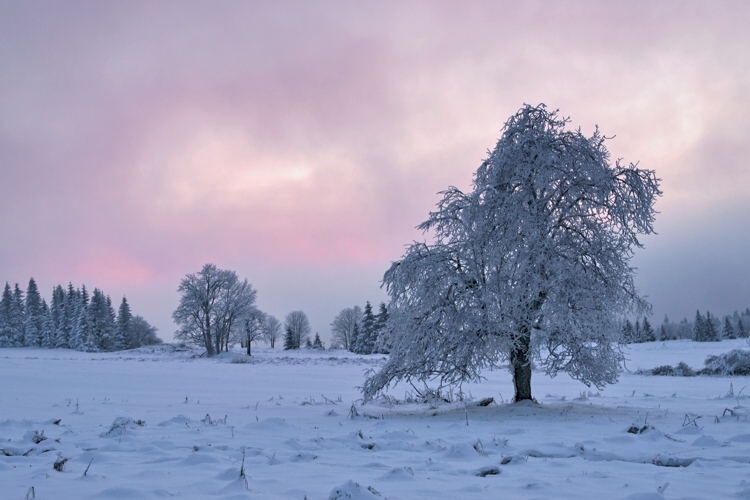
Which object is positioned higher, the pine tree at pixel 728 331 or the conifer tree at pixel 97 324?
the conifer tree at pixel 97 324

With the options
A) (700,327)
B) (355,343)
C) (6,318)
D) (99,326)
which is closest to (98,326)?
(99,326)

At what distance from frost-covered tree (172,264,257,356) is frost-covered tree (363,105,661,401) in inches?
1727

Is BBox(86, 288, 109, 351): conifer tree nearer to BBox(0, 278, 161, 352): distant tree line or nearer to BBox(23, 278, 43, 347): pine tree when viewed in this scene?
BBox(0, 278, 161, 352): distant tree line

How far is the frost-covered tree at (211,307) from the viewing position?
165 ft

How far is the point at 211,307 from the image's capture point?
1996 inches

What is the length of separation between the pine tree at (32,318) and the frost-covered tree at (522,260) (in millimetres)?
77493

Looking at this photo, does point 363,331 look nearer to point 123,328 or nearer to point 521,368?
point 123,328

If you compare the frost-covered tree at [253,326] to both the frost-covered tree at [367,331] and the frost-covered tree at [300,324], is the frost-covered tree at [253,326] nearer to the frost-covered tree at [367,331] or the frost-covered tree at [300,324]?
the frost-covered tree at [367,331]

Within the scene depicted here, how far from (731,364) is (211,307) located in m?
44.8

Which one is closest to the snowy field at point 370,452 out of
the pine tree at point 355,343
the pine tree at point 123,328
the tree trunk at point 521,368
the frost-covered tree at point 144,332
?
the tree trunk at point 521,368

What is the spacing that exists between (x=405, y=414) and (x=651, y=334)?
87.2 metres

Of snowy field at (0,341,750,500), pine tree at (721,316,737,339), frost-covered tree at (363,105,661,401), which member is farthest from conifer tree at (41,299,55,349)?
pine tree at (721,316,737,339)

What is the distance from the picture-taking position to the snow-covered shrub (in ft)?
57.4

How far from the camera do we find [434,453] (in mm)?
5199
